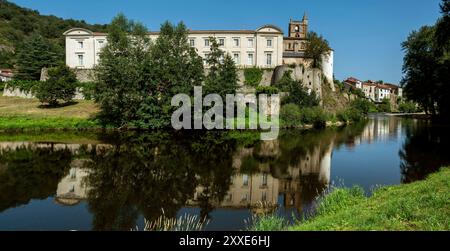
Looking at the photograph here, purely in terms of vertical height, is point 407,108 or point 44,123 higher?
point 407,108

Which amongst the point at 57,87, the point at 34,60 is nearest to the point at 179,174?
the point at 57,87

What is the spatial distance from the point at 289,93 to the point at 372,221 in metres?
38.5

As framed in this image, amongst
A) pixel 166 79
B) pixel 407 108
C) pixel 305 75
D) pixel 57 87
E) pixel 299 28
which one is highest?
pixel 299 28

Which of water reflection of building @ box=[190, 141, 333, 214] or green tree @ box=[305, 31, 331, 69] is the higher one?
green tree @ box=[305, 31, 331, 69]

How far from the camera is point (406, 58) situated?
178ft

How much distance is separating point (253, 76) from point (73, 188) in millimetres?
36696

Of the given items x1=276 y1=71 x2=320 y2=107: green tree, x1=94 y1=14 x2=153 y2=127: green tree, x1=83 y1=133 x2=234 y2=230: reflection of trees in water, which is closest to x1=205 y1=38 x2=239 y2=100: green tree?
x1=94 y1=14 x2=153 y2=127: green tree

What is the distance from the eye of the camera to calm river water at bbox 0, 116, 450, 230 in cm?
1227

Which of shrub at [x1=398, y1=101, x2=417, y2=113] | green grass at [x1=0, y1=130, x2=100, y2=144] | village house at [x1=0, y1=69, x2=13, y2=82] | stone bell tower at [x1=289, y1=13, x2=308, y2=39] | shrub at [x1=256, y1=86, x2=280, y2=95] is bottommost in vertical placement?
green grass at [x1=0, y1=130, x2=100, y2=144]

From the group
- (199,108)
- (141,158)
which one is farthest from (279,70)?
(141,158)

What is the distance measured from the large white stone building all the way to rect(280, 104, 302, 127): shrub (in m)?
10.0

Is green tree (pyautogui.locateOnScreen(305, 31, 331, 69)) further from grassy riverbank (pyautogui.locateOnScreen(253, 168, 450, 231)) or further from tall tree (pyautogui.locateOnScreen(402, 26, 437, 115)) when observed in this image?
grassy riverbank (pyautogui.locateOnScreen(253, 168, 450, 231))

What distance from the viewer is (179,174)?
18000 mm

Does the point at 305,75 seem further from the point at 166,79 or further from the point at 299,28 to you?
the point at 299,28
